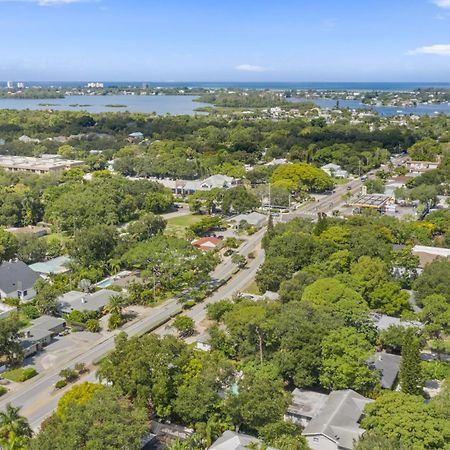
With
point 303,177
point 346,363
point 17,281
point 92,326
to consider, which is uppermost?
point 303,177

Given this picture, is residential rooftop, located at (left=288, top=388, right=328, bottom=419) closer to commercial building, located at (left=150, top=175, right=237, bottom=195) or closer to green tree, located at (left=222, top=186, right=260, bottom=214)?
green tree, located at (left=222, top=186, right=260, bottom=214)

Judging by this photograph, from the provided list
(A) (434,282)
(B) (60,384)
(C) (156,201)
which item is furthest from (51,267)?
(A) (434,282)

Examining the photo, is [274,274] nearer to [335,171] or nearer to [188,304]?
[188,304]

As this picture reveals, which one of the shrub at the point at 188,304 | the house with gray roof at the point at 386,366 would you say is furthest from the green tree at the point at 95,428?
the shrub at the point at 188,304

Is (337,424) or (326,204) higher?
(326,204)

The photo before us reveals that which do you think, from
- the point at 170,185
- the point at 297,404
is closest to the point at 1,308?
the point at 297,404
